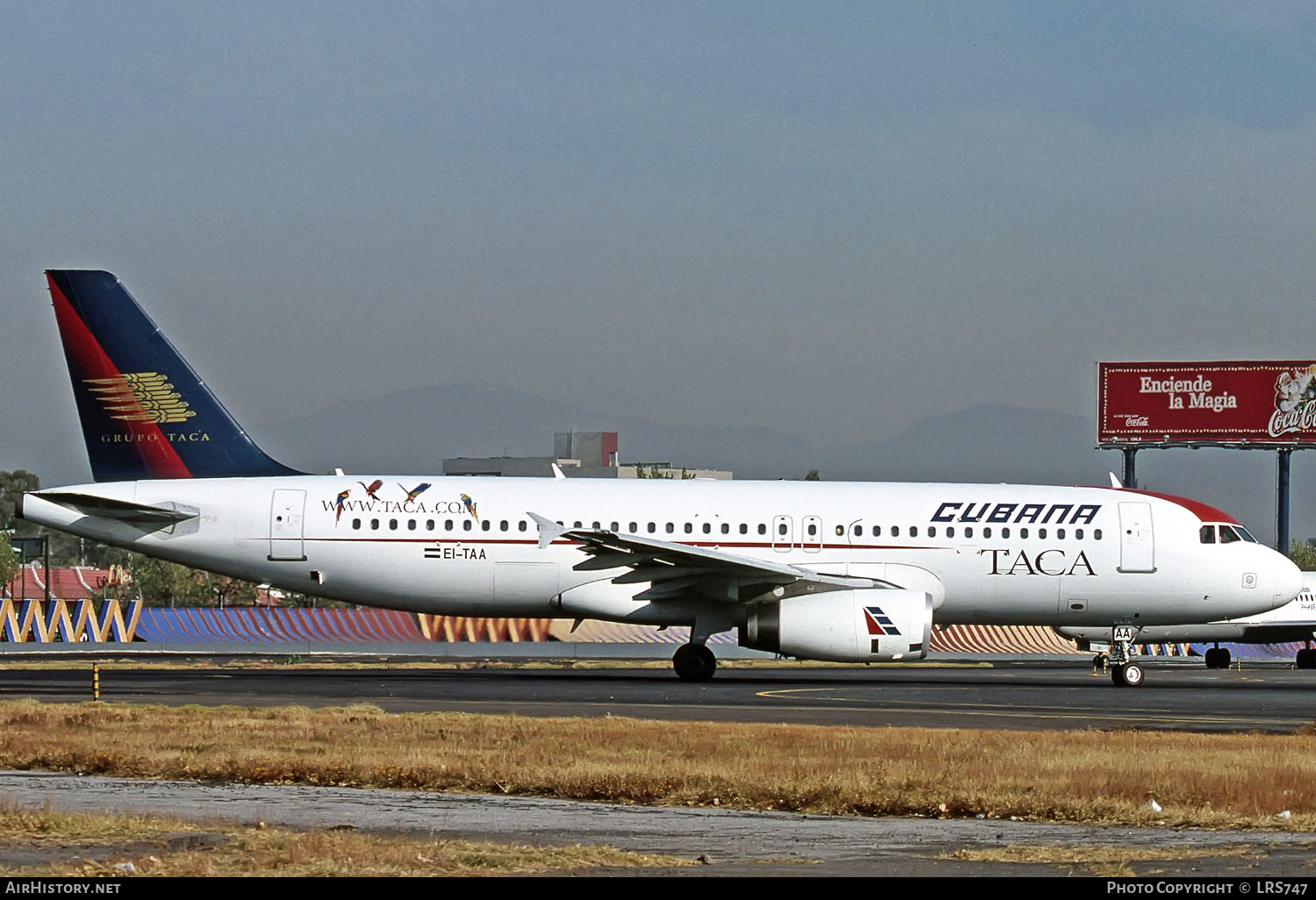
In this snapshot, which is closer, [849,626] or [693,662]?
[849,626]

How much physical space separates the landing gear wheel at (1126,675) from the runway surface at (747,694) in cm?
28

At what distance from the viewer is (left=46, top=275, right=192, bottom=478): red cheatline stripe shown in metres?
32.5

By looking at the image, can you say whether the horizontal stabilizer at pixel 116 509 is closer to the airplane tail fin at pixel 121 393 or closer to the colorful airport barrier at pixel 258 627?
the airplane tail fin at pixel 121 393

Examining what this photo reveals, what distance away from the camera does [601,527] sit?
31.8 metres

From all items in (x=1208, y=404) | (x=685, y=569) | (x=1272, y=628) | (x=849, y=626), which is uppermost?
(x=1208, y=404)

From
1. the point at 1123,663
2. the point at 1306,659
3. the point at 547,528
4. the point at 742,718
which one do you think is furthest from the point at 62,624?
the point at 1306,659

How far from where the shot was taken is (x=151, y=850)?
9844mm

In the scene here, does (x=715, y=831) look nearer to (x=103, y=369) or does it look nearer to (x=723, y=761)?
(x=723, y=761)

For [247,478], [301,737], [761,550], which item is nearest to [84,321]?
[247,478]

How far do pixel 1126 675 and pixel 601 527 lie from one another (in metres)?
10.6

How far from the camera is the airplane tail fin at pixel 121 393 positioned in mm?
32531

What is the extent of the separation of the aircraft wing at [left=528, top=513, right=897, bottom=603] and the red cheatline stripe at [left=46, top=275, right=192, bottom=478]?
7.47 metres

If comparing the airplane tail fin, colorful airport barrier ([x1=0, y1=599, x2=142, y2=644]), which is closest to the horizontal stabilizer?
the airplane tail fin
